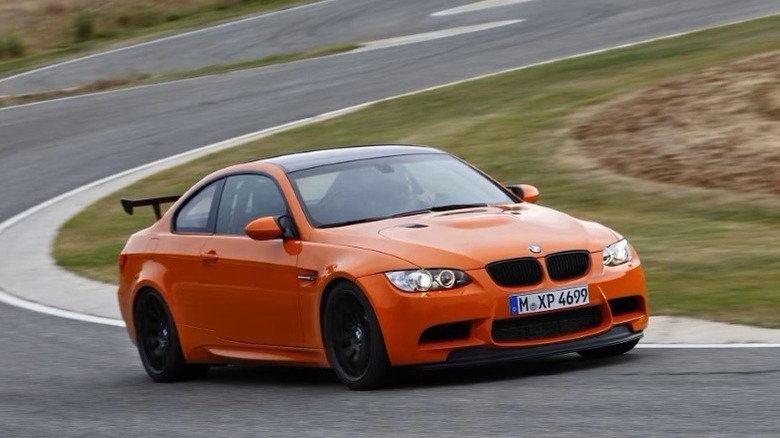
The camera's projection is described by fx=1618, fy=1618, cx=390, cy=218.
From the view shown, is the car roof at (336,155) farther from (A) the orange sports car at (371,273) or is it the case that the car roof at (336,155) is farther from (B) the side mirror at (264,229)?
(B) the side mirror at (264,229)

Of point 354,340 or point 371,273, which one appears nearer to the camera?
point 371,273

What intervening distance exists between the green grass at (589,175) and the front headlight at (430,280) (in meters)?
2.42

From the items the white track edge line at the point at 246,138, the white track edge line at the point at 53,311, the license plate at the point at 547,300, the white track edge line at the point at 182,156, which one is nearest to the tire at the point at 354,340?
the license plate at the point at 547,300

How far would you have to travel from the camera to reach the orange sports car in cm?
827

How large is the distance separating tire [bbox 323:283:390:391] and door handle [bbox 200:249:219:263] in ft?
4.22

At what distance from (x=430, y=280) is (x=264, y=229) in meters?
1.22

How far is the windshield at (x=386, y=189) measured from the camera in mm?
9258

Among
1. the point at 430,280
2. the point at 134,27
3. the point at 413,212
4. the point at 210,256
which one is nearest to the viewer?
the point at 430,280

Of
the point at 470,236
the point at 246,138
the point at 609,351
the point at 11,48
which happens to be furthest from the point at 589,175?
the point at 11,48

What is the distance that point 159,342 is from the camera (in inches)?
413

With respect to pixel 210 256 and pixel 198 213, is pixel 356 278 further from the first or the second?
pixel 198 213

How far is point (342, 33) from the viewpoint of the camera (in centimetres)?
3500

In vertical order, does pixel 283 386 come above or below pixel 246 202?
below

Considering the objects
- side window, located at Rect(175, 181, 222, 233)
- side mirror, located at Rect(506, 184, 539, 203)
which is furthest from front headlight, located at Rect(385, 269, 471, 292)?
side window, located at Rect(175, 181, 222, 233)
